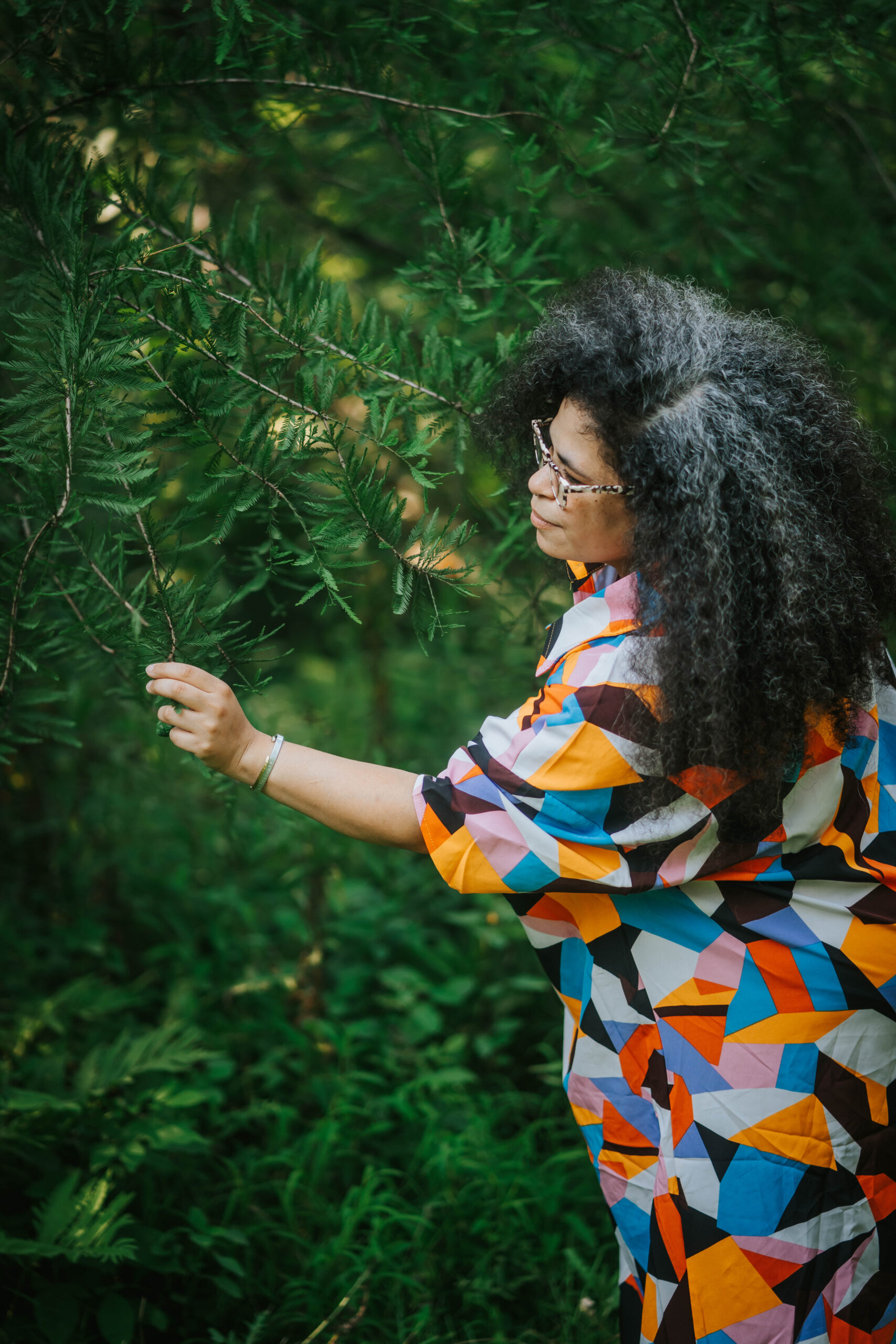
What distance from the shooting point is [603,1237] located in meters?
1.96

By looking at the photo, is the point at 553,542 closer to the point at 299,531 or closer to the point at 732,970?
the point at 732,970

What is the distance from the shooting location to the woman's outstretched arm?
1.06 metres

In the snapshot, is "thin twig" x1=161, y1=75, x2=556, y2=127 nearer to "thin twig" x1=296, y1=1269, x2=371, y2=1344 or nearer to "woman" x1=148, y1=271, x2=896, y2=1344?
"woman" x1=148, y1=271, x2=896, y2=1344

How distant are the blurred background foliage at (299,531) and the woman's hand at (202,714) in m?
0.08

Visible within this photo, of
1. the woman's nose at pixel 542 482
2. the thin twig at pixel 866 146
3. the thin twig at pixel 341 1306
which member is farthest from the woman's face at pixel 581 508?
the thin twig at pixel 341 1306

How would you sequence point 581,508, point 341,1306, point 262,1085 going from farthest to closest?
point 262,1085 < point 341,1306 < point 581,508

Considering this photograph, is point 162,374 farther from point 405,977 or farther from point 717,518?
point 405,977

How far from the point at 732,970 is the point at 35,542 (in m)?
0.98

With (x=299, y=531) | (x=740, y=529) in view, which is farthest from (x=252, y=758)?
(x=299, y=531)

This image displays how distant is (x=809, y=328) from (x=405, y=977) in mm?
1837

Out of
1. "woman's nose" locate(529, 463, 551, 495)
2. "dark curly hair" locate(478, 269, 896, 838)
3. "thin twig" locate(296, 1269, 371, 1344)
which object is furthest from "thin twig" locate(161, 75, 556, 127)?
"thin twig" locate(296, 1269, 371, 1344)

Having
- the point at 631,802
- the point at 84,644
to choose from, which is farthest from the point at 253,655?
the point at 631,802

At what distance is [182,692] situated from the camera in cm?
106

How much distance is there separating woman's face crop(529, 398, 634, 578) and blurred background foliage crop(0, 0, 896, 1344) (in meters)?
A: 0.11
